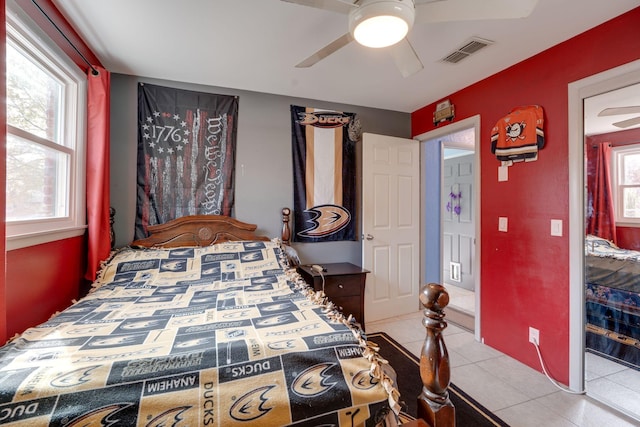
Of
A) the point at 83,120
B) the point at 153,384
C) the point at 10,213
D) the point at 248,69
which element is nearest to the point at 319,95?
the point at 248,69

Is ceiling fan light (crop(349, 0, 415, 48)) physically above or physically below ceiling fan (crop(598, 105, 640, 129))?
above

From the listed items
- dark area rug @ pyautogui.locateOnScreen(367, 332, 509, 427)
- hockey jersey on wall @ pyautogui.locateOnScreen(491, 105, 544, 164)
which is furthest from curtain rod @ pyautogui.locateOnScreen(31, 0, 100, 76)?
hockey jersey on wall @ pyautogui.locateOnScreen(491, 105, 544, 164)

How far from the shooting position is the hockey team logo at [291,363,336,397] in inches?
37.0

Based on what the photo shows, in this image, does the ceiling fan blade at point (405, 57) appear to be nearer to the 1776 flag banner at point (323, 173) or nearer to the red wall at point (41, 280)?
the 1776 flag banner at point (323, 173)

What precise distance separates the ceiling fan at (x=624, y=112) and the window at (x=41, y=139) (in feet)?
11.1

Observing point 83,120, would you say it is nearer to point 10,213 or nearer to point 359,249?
point 10,213

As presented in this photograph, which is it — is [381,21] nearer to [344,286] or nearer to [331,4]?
[331,4]

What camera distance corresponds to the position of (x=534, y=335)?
222cm

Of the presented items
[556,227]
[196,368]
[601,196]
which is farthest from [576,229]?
[196,368]

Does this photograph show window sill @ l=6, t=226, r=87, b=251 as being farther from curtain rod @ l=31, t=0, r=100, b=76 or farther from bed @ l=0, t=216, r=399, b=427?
curtain rod @ l=31, t=0, r=100, b=76

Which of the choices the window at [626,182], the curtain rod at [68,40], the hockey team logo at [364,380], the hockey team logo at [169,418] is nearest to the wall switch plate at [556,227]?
the window at [626,182]

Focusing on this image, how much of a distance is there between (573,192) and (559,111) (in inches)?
23.8

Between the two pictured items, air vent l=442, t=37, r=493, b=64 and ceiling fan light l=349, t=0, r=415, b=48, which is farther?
air vent l=442, t=37, r=493, b=64

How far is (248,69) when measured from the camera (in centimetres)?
244
